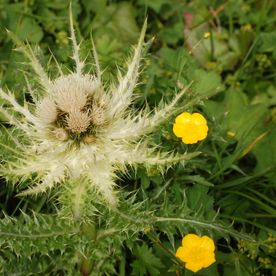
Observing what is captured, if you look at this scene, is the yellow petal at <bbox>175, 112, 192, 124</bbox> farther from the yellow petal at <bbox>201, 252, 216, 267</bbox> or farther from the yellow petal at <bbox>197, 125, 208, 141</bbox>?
the yellow petal at <bbox>201, 252, 216, 267</bbox>

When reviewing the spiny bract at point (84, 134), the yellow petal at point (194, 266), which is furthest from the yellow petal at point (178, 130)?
the yellow petal at point (194, 266)

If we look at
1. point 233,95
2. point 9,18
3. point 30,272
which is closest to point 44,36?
point 9,18

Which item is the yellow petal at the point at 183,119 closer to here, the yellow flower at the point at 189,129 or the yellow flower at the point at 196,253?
the yellow flower at the point at 189,129

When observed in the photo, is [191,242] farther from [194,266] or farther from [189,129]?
[189,129]

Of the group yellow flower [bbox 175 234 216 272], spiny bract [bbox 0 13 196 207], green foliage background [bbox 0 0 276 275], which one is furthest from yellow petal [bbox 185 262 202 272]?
spiny bract [bbox 0 13 196 207]

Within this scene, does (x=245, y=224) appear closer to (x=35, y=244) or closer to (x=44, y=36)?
(x=35, y=244)

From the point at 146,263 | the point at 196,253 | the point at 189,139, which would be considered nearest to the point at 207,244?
the point at 196,253
